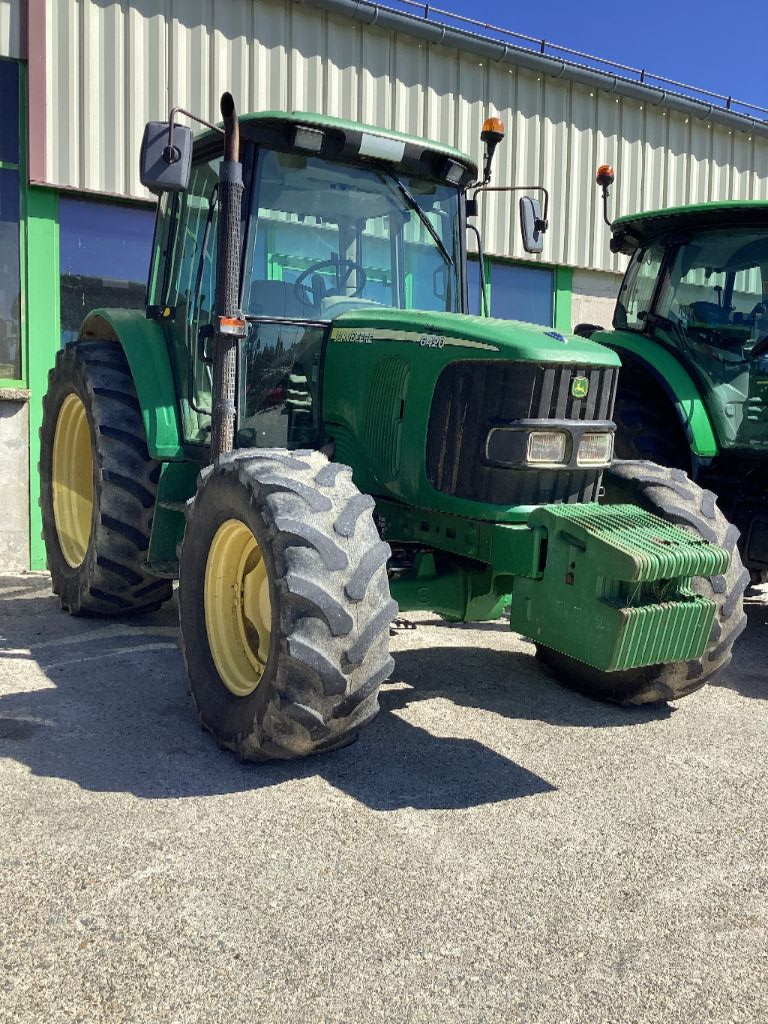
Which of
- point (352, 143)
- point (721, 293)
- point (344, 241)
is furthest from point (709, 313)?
point (352, 143)

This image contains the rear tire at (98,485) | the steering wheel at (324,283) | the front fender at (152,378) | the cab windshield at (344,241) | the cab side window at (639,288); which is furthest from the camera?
the cab side window at (639,288)

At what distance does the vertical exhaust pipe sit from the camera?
4469mm

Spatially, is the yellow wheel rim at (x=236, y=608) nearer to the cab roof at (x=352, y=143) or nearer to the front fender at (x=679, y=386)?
the cab roof at (x=352, y=143)

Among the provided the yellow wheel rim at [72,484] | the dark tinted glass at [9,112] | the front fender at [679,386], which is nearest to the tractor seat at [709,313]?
the front fender at [679,386]

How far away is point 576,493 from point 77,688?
241cm

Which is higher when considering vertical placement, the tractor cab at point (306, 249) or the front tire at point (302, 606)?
the tractor cab at point (306, 249)

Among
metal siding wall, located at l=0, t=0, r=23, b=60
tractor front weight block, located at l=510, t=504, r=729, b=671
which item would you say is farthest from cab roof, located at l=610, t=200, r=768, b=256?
metal siding wall, located at l=0, t=0, r=23, b=60

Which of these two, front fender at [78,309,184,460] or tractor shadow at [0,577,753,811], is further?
front fender at [78,309,184,460]

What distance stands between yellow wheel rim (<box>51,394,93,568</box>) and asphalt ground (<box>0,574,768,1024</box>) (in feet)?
5.07

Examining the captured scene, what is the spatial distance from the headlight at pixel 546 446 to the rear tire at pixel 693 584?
1.69ft

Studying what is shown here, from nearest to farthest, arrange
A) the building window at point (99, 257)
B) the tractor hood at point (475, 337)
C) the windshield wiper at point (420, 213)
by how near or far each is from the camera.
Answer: the tractor hood at point (475, 337) < the windshield wiper at point (420, 213) < the building window at point (99, 257)

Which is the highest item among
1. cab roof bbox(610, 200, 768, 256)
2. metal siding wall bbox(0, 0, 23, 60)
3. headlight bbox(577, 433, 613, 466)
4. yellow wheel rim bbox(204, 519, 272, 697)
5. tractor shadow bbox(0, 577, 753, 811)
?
metal siding wall bbox(0, 0, 23, 60)

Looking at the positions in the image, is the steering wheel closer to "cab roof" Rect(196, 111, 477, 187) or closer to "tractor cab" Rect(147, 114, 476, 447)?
"tractor cab" Rect(147, 114, 476, 447)

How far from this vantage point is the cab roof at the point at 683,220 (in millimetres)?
6371
